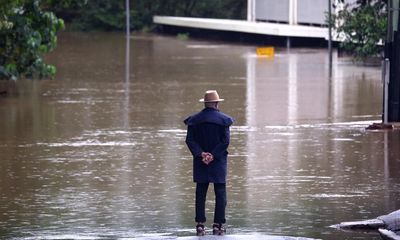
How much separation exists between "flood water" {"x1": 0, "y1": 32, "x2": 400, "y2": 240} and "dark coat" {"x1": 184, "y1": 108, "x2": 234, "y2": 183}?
0.70 metres

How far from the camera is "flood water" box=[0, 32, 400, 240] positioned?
12.4 m

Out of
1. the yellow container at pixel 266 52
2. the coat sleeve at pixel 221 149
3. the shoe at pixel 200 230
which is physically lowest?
the yellow container at pixel 266 52

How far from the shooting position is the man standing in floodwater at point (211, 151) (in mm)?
11039

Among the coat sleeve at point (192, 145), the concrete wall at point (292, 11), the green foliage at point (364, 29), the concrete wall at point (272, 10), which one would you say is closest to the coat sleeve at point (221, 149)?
the coat sleeve at point (192, 145)

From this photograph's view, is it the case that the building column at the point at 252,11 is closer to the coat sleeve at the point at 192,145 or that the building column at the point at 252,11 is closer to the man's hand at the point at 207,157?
the coat sleeve at the point at 192,145

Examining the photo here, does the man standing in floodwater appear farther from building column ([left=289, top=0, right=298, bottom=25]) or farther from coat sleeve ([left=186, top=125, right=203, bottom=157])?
building column ([left=289, top=0, right=298, bottom=25])

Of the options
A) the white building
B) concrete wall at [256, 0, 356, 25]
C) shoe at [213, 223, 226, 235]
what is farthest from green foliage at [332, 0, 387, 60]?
shoe at [213, 223, 226, 235]

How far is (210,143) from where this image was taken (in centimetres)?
1109

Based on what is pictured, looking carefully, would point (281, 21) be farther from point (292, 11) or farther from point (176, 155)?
point (176, 155)

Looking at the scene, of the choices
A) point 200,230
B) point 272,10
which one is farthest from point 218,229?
point 272,10

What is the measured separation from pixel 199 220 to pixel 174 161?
20.1ft

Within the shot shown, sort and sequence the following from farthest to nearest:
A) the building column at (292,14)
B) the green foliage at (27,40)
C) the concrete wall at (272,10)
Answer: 1. the concrete wall at (272,10)
2. the building column at (292,14)
3. the green foliage at (27,40)

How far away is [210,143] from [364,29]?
25.3 metres

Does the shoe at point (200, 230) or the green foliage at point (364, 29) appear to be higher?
the green foliage at point (364, 29)
